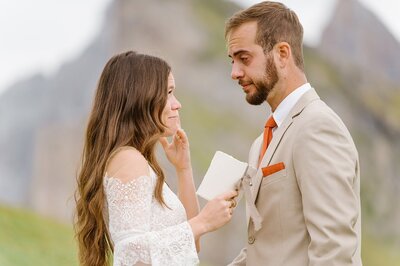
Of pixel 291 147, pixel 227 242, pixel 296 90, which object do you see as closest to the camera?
pixel 291 147

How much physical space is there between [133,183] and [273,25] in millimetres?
992

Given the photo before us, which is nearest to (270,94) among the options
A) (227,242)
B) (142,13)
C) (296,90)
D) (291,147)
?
(296,90)

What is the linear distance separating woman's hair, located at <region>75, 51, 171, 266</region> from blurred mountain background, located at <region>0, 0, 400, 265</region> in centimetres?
1061

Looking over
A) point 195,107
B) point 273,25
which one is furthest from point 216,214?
point 195,107

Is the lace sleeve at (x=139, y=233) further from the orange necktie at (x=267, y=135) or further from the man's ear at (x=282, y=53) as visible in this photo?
the man's ear at (x=282, y=53)

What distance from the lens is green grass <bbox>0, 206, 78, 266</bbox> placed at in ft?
32.5

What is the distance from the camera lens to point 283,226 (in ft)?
11.0

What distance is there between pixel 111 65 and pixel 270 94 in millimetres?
758

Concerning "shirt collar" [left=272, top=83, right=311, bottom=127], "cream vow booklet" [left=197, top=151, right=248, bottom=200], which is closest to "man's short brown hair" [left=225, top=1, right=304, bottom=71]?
"shirt collar" [left=272, top=83, right=311, bottom=127]

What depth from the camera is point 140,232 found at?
3.31 meters

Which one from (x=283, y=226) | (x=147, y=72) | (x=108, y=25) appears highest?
(x=108, y=25)

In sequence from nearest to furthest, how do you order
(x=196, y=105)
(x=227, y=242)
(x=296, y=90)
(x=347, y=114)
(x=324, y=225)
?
(x=324, y=225) → (x=296, y=90) → (x=227, y=242) → (x=196, y=105) → (x=347, y=114)

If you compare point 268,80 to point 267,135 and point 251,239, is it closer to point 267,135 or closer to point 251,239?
point 267,135

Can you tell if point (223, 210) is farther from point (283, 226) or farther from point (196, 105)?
point (196, 105)
